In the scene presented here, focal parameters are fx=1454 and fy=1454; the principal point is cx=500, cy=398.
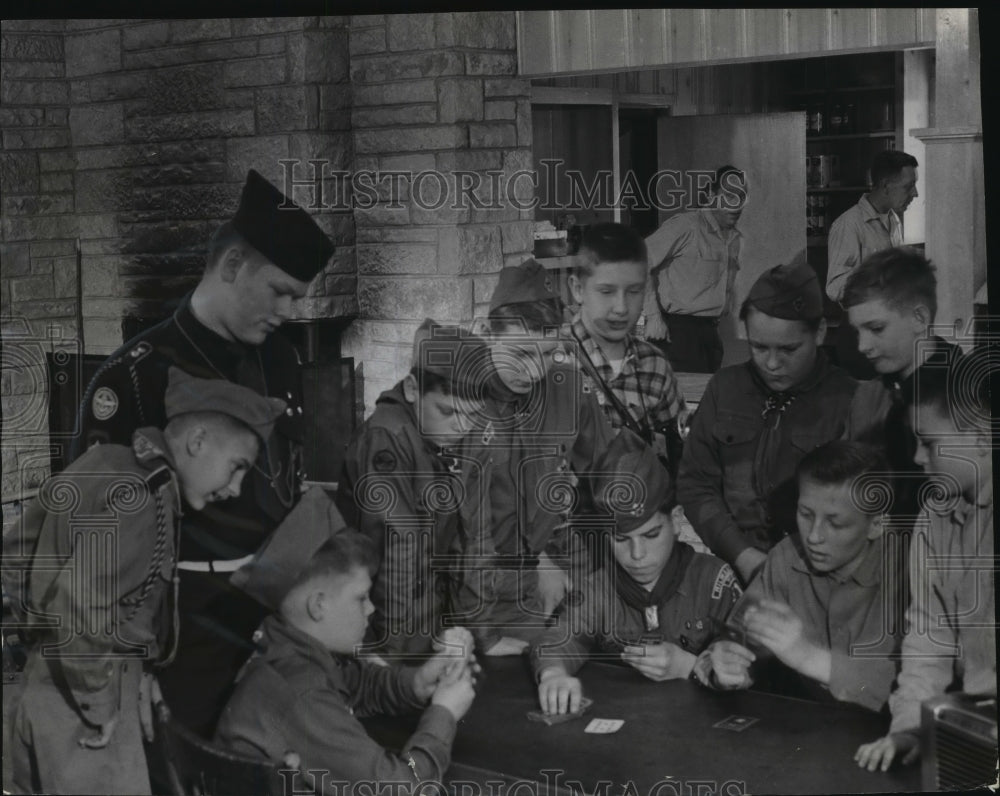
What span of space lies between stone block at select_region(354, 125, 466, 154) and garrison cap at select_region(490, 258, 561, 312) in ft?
1.52

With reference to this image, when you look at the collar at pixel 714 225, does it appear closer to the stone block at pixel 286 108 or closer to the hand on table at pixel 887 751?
the stone block at pixel 286 108

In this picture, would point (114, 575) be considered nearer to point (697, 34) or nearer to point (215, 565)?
point (215, 565)

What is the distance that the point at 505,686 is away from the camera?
489 cm

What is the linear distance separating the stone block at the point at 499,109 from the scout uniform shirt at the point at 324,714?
185 centimetres

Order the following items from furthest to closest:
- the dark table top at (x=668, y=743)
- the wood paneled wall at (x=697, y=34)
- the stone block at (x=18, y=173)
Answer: the stone block at (x=18, y=173), the wood paneled wall at (x=697, y=34), the dark table top at (x=668, y=743)

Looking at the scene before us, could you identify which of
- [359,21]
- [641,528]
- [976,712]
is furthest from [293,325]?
[976,712]

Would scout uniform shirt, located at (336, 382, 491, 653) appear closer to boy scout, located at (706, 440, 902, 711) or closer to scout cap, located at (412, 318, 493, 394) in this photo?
scout cap, located at (412, 318, 493, 394)

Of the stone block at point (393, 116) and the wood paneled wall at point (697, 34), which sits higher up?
the wood paneled wall at point (697, 34)

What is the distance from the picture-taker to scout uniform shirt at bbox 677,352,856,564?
15.9ft

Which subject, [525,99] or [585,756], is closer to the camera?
[585,756]

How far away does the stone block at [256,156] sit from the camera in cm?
489

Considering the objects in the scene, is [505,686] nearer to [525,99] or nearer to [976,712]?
[976,712]

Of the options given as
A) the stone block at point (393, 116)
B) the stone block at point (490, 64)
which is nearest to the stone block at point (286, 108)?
the stone block at point (393, 116)

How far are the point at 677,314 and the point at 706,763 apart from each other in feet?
4.83
